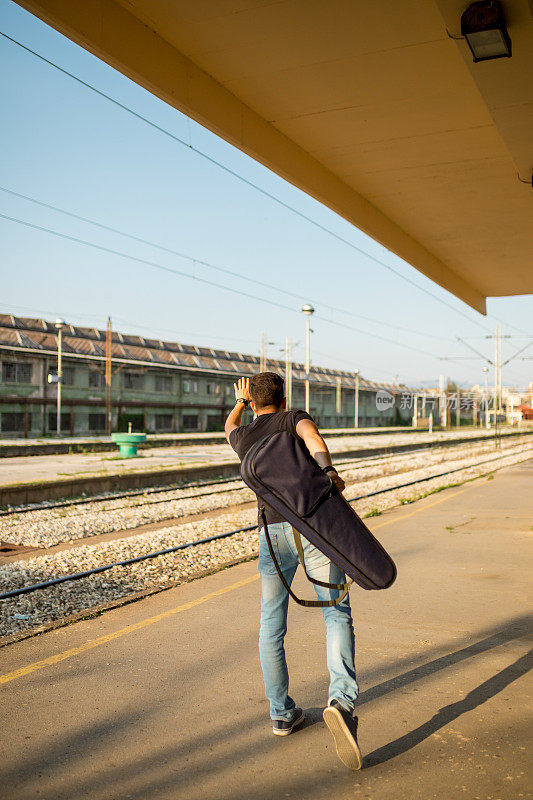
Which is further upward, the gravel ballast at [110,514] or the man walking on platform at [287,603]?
the man walking on platform at [287,603]

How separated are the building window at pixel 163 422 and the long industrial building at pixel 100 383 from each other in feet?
0.25

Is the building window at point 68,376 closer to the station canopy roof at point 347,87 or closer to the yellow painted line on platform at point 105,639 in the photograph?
the station canopy roof at point 347,87

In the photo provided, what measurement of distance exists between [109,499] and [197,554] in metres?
6.97

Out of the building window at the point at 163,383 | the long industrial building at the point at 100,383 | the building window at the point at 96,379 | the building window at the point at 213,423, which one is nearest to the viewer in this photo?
the long industrial building at the point at 100,383

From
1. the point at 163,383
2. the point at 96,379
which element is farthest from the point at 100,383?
the point at 163,383

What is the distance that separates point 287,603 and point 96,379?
4869 cm

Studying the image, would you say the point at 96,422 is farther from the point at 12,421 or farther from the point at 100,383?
the point at 12,421

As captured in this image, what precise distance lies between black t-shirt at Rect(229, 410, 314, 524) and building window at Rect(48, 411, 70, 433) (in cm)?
4516

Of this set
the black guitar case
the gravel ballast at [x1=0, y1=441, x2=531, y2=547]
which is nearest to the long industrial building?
the gravel ballast at [x1=0, y1=441, x2=531, y2=547]

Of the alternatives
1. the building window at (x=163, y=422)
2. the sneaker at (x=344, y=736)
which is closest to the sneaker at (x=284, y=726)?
the sneaker at (x=344, y=736)

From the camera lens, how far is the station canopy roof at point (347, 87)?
5.43m

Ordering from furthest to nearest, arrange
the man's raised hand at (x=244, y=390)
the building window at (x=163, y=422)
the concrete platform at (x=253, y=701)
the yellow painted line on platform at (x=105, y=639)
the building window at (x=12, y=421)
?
the building window at (x=163, y=422), the building window at (x=12, y=421), the yellow painted line on platform at (x=105, y=639), the man's raised hand at (x=244, y=390), the concrete platform at (x=253, y=701)

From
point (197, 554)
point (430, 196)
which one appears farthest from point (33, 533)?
point (430, 196)

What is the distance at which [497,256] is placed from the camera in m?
12.9
